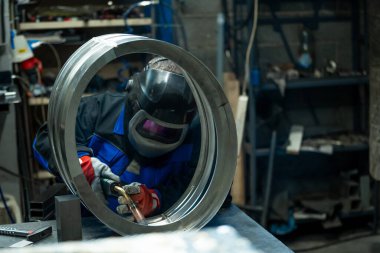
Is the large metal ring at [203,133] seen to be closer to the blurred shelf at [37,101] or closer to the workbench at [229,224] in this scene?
the workbench at [229,224]

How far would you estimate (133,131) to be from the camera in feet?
4.86

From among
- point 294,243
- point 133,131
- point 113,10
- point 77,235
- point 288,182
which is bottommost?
point 294,243

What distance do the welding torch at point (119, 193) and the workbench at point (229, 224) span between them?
2.6 inches

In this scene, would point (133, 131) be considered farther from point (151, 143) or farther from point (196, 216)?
point (196, 216)

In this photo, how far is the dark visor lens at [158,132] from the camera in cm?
141

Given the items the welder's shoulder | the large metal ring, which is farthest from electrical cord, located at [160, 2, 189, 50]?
the large metal ring

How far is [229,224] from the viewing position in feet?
4.07

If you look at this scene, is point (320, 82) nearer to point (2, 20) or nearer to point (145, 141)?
point (2, 20)

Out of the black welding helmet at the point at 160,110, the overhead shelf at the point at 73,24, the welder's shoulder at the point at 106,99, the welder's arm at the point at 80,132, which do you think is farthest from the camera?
the overhead shelf at the point at 73,24

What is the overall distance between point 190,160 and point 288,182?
7.45ft

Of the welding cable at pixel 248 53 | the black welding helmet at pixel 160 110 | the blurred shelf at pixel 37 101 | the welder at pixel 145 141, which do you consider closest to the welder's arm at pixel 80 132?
the welder at pixel 145 141

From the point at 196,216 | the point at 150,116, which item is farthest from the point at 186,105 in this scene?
the point at 196,216

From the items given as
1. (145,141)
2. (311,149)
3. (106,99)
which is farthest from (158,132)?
(311,149)

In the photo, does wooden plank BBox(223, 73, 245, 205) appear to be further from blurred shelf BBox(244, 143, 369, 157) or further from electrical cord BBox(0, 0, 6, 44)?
electrical cord BBox(0, 0, 6, 44)
